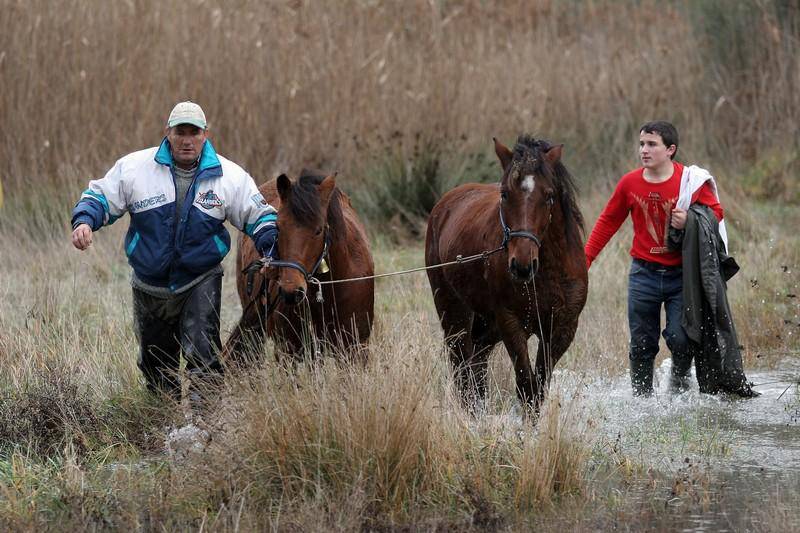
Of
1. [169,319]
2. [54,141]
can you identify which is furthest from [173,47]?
[169,319]

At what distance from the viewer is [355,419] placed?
589cm

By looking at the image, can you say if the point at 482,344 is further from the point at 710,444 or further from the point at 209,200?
the point at 209,200

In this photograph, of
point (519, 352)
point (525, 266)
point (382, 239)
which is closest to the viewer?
point (525, 266)

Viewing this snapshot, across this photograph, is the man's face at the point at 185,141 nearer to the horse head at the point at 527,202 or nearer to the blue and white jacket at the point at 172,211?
the blue and white jacket at the point at 172,211

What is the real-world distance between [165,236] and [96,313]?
9.97ft

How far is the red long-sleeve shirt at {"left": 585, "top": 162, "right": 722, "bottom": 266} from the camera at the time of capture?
8.45 metres

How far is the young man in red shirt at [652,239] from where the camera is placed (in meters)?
8.40

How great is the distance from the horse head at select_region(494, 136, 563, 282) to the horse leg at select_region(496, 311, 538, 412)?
534 mm

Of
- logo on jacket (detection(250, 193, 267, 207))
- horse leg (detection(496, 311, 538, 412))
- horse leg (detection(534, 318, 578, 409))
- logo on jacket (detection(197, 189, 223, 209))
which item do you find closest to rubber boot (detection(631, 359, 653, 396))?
horse leg (detection(534, 318, 578, 409))

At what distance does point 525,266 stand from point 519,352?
0.76m

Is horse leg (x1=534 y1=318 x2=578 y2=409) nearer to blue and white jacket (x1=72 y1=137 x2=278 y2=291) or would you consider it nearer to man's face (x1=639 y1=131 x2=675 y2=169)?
man's face (x1=639 y1=131 x2=675 y2=169)

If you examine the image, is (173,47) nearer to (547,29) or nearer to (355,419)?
(547,29)

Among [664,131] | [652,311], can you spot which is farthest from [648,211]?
[652,311]

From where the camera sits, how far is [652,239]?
28.1 feet
